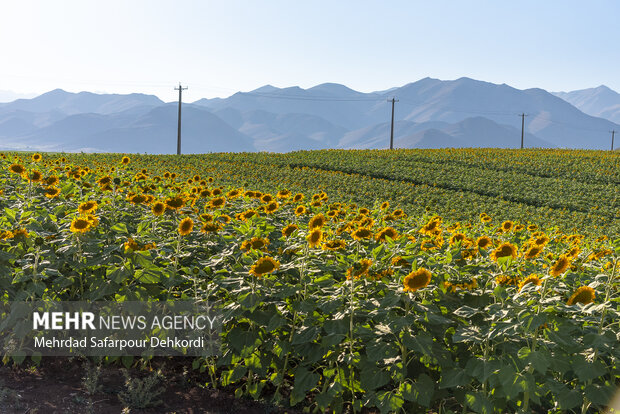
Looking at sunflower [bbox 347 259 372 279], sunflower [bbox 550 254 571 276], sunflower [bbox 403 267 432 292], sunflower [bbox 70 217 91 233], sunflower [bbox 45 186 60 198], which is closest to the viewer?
sunflower [bbox 550 254 571 276]

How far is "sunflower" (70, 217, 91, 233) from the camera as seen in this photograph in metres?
4.00

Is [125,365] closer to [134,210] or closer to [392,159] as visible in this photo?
[134,210]

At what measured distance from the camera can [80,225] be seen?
403cm

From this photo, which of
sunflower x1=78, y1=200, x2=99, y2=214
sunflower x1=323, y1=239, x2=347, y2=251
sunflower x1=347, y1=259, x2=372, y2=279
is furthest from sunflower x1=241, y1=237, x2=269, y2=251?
sunflower x1=78, y1=200, x2=99, y2=214

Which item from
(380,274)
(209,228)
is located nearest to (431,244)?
(380,274)

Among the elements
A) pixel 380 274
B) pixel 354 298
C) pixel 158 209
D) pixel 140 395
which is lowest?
pixel 140 395

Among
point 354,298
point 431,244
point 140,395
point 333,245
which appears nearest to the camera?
point 354,298

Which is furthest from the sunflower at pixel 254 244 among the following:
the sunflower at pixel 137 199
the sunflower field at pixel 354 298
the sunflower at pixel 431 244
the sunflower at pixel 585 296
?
the sunflower at pixel 585 296

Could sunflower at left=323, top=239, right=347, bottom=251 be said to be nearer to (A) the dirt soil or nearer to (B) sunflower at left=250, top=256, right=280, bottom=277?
(B) sunflower at left=250, top=256, right=280, bottom=277

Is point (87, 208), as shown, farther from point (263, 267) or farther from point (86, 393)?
point (263, 267)

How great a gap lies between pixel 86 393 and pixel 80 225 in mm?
1325

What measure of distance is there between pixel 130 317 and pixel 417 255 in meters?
2.45

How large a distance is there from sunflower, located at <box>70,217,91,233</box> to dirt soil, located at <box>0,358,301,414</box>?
117cm

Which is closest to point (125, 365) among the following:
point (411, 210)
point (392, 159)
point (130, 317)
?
point (130, 317)
